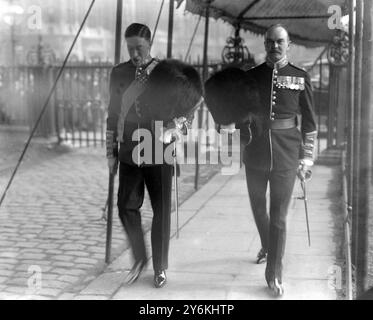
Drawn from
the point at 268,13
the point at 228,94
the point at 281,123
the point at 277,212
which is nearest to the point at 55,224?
the point at 277,212

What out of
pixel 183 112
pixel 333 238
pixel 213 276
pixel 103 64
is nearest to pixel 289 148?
pixel 183 112

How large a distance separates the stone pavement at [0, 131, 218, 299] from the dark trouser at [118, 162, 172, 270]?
60cm

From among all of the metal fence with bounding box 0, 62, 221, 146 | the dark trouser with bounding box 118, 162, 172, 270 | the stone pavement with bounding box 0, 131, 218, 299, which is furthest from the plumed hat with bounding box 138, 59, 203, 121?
the metal fence with bounding box 0, 62, 221, 146

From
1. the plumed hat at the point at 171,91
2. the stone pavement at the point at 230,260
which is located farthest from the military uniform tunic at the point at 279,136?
the plumed hat at the point at 171,91

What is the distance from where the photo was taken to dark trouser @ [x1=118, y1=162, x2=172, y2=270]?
4391 mm

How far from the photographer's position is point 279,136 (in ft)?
14.3

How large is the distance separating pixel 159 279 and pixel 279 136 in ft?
4.32

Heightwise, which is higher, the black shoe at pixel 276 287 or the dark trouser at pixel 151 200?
the dark trouser at pixel 151 200

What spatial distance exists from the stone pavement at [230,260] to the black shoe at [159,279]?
0.05m

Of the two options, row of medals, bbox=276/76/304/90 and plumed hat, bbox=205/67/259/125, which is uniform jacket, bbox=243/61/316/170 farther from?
plumed hat, bbox=205/67/259/125

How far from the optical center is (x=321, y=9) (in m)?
7.88

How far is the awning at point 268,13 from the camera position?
7.50 m

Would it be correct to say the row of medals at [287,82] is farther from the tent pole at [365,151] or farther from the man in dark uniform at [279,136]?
the tent pole at [365,151]
